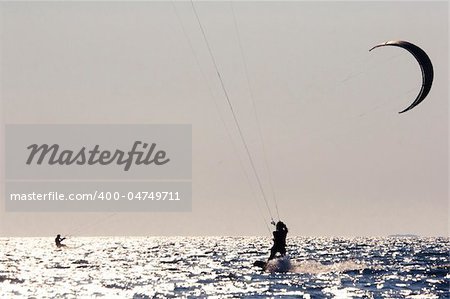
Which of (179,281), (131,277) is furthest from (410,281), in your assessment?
(131,277)

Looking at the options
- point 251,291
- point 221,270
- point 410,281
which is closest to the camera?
point 251,291

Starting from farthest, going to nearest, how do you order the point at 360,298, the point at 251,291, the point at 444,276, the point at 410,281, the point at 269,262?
1. the point at 269,262
2. the point at 444,276
3. the point at 410,281
4. the point at 251,291
5. the point at 360,298

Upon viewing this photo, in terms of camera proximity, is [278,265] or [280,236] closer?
[280,236]

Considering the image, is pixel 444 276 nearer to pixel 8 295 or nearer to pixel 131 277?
pixel 131 277

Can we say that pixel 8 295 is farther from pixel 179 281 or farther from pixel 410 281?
pixel 410 281

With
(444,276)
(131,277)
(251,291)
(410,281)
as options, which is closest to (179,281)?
(131,277)

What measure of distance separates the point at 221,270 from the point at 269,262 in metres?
4.66

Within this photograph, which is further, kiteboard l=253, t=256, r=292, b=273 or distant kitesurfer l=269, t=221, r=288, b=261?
kiteboard l=253, t=256, r=292, b=273

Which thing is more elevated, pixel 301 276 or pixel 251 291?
pixel 301 276

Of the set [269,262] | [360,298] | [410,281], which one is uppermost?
[269,262]

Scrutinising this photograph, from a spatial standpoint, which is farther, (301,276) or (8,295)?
(301,276)

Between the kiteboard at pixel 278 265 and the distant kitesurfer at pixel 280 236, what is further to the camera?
the kiteboard at pixel 278 265

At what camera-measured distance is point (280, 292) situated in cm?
3238

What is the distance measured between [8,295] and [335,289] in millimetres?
13800
